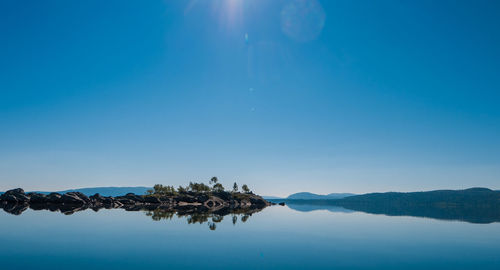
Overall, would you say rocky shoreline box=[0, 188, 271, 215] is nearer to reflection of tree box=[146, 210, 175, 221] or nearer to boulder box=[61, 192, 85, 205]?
boulder box=[61, 192, 85, 205]

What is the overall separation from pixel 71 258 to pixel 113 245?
17.4 ft

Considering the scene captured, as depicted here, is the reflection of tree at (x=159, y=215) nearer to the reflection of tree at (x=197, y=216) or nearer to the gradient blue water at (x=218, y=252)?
the reflection of tree at (x=197, y=216)

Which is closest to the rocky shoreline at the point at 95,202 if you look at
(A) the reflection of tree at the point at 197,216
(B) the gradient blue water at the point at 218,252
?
(A) the reflection of tree at the point at 197,216

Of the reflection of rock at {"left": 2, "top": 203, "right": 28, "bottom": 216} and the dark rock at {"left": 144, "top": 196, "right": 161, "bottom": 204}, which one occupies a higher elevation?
the dark rock at {"left": 144, "top": 196, "right": 161, "bottom": 204}

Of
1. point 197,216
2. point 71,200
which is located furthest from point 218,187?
point 197,216

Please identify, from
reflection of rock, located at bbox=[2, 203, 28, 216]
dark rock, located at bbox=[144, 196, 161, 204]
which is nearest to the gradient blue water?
reflection of rock, located at bbox=[2, 203, 28, 216]

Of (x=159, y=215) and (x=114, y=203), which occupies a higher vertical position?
(x=114, y=203)

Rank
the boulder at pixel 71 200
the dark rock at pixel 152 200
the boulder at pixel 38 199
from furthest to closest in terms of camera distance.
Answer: the dark rock at pixel 152 200
the boulder at pixel 38 199
the boulder at pixel 71 200

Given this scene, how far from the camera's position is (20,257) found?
18.6 meters

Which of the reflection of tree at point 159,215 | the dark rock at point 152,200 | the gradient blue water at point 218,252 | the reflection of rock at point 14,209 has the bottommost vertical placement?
the gradient blue water at point 218,252

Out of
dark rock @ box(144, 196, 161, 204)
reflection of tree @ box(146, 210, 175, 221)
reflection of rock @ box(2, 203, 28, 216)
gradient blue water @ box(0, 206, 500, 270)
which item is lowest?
gradient blue water @ box(0, 206, 500, 270)

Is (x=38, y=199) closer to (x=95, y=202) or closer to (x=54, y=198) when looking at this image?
(x=54, y=198)

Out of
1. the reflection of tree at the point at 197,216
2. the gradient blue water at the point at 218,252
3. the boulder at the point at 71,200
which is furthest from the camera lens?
the boulder at the point at 71,200

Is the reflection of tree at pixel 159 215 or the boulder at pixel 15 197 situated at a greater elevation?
the boulder at pixel 15 197
